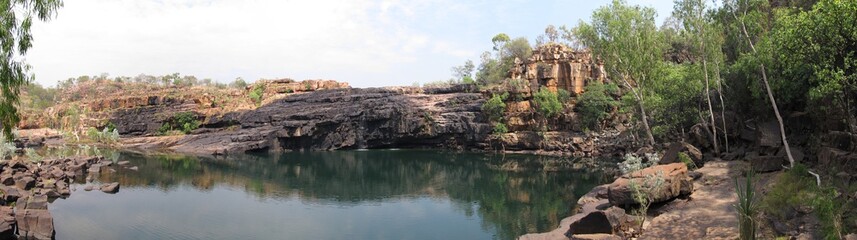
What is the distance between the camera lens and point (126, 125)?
248 feet

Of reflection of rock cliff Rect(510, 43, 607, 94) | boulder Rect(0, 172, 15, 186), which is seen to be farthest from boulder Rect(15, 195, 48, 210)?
reflection of rock cliff Rect(510, 43, 607, 94)

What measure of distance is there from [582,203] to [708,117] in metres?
13.9

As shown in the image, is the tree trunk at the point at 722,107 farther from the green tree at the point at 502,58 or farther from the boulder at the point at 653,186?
the green tree at the point at 502,58

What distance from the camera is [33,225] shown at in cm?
1831

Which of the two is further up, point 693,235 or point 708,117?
point 708,117

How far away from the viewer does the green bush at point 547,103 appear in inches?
2335

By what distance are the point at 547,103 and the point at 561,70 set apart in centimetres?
→ 747

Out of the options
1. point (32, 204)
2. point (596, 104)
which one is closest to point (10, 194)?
point (32, 204)

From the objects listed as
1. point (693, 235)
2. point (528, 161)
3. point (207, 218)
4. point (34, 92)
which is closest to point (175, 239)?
point (207, 218)

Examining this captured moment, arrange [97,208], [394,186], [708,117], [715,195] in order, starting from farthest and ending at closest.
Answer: [394,186] → [708,117] → [97,208] → [715,195]

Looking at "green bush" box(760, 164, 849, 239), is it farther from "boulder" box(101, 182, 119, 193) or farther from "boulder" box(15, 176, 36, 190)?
"boulder" box(101, 182, 119, 193)

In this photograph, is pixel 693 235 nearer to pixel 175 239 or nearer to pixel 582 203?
pixel 582 203

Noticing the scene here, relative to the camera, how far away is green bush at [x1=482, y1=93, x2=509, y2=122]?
205 feet

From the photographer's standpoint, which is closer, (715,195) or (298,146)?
(715,195)
